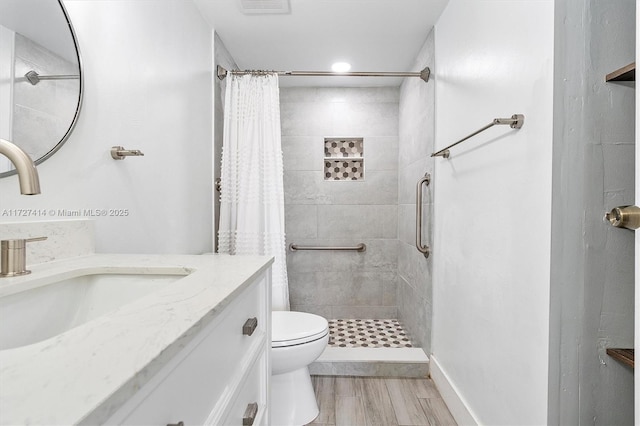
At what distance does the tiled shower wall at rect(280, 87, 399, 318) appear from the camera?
3.16 metres

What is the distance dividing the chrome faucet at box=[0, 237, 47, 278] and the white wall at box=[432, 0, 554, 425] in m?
1.35

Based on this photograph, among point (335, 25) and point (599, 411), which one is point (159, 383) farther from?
point (335, 25)

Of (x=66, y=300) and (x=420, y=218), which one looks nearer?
(x=66, y=300)

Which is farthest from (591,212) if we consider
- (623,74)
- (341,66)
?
(341,66)

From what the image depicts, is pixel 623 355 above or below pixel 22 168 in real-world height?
below

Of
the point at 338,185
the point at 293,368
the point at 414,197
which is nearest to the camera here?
the point at 293,368

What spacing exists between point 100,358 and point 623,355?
3.98ft

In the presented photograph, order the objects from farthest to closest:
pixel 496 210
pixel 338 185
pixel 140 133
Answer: pixel 338 185, pixel 140 133, pixel 496 210

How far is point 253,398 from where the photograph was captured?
0.97 metres

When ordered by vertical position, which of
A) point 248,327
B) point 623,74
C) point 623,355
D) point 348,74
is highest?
point 348,74

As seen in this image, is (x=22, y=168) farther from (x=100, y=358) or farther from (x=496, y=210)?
(x=496, y=210)

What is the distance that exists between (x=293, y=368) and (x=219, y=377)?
1103mm

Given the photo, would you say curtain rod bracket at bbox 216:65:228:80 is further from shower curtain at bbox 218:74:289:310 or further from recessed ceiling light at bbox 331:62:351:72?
recessed ceiling light at bbox 331:62:351:72

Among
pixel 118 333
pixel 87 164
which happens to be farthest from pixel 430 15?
pixel 118 333
